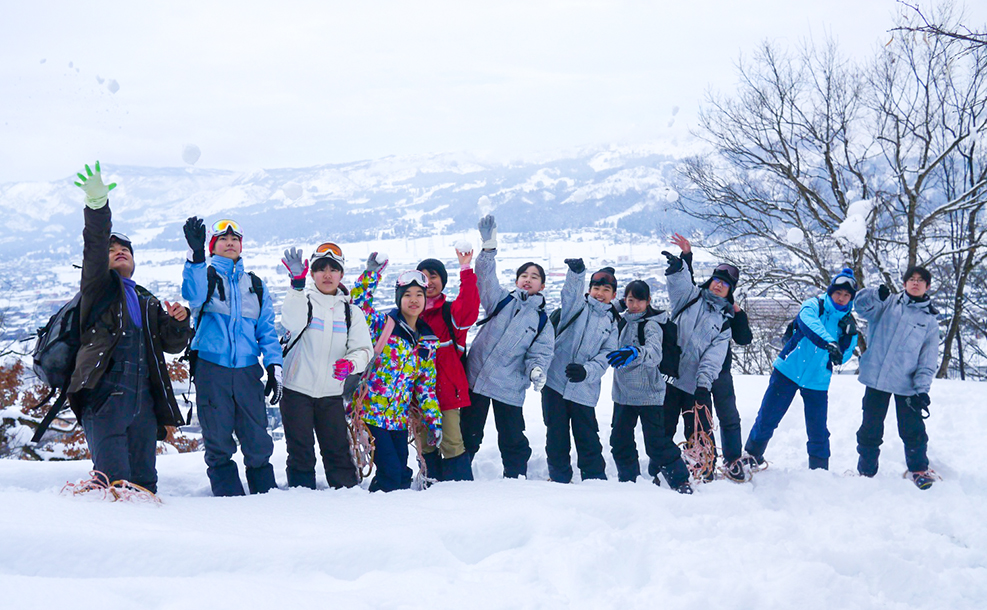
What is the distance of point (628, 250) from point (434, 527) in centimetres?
3339

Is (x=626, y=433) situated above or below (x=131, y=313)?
below

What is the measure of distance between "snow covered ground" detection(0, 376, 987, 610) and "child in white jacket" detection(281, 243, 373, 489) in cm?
48

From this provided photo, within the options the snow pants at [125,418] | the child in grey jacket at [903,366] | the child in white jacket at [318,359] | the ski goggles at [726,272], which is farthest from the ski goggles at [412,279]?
the child in grey jacket at [903,366]

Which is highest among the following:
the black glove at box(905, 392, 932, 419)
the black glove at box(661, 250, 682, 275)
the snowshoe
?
the black glove at box(661, 250, 682, 275)

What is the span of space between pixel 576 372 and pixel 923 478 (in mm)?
3416

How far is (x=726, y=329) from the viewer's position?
520cm

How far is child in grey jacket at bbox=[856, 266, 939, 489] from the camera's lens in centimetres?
527

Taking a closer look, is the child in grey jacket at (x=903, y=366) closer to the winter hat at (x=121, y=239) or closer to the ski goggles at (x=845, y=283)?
the ski goggles at (x=845, y=283)

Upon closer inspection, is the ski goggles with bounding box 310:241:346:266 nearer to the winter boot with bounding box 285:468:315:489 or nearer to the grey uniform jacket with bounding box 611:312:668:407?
the winter boot with bounding box 285:468:315:489

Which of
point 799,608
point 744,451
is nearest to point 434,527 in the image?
point 799,608

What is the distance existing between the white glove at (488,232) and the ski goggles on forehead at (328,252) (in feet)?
3.67

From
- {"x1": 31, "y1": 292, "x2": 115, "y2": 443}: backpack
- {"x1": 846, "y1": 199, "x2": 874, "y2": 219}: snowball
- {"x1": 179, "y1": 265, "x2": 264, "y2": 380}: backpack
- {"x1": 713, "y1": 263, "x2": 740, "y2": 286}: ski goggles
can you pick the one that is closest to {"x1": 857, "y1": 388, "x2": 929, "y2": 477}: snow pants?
{"x1": 713, "y1": 263, "x2": 740, "y2": 286}: ski goggles

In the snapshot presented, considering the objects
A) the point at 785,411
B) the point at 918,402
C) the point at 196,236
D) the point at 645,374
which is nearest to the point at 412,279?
the point at 196,236

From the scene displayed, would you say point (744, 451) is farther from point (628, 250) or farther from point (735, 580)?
point (628, 250)
